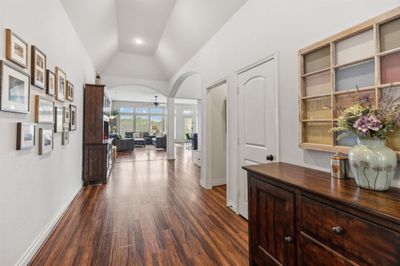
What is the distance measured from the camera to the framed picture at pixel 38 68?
200 cm

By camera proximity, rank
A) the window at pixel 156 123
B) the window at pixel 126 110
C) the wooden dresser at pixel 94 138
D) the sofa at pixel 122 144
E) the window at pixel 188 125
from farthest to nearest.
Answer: the window at pixel 188 125
the window at pixel 156 123
the window at pixel 126 110
the sofa at pixel 122 144
the wooden dresser at pixel 94 138

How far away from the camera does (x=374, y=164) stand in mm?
1110

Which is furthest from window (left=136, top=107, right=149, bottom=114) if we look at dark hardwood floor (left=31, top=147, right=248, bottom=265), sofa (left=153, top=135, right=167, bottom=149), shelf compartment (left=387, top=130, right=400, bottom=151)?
shelf compartment (left=387, top=130, right=400, bottom=151)

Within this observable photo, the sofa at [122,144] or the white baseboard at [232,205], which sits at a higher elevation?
the sofa at [122,144]

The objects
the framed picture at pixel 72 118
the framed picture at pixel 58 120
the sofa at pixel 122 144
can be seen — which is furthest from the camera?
the sofa at pixel 122 144

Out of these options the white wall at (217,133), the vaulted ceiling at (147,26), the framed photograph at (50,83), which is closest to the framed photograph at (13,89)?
the framed photograph at (50,83)

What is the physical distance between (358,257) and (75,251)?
2433mm

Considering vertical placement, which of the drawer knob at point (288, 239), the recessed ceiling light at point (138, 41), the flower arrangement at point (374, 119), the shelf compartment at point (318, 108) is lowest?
the drawer knob at point (288, 239)

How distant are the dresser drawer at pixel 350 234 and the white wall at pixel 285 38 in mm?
581

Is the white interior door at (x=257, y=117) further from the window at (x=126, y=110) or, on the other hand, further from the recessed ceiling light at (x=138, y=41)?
Result: the window at (x=126, y=110)

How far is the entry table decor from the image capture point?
3.60ft

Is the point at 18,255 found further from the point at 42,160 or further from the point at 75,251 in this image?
the point at 42,160

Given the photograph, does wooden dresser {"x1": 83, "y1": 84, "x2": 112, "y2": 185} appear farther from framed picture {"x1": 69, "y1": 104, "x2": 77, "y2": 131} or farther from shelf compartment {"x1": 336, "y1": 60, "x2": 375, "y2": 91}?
shelf compartment {"x1": 336, "y1": 60, "x2": 375, "y2": 91}

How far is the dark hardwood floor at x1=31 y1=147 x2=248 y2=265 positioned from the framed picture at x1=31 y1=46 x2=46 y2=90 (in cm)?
179
